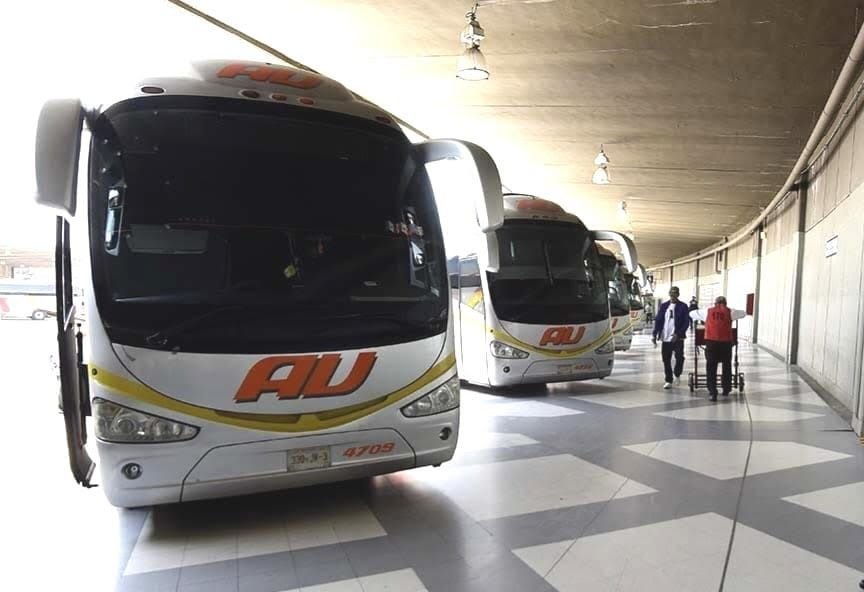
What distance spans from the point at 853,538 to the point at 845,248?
628 centimetres

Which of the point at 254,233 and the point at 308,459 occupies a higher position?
the point at 254,233

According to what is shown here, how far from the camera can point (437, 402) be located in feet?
13.0

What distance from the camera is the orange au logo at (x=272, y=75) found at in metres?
3.89

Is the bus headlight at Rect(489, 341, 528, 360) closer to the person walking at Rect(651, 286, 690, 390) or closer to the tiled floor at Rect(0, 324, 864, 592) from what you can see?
the tiled floor at Rect(0, 324, 864, 592)

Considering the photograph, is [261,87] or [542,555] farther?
[261,87]

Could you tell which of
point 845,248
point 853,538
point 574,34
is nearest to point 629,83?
point 574,34

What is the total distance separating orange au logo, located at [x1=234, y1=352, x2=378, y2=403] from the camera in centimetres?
335

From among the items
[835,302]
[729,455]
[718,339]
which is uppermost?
[835,302]

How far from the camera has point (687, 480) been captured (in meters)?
4.76

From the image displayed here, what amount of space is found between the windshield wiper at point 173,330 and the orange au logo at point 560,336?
5.84 meters

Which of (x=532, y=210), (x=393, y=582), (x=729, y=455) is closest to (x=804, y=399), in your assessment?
(x=729, y=455)

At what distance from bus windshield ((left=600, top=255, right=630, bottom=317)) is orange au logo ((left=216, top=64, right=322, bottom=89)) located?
12663 millimetres

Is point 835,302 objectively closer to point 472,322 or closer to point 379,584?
point 472,322

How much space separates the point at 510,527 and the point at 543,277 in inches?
208
